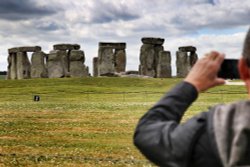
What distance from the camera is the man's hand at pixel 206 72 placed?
9.91 ft

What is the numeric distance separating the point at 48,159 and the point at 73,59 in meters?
55.0

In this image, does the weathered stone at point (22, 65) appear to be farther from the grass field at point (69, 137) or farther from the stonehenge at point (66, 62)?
the grass field at point (69, 137)

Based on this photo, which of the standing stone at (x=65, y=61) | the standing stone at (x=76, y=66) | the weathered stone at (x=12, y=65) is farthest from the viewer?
the weathered stone at (x=12, y=65)

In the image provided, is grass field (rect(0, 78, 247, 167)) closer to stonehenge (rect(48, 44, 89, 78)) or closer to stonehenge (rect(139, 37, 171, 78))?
stonehenge (rect(139, 37, 171, 78))

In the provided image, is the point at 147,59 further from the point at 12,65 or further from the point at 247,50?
the point at 247,50

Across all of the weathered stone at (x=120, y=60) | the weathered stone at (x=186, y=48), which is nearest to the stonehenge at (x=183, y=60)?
the weathered stone at (x=186, y=48)

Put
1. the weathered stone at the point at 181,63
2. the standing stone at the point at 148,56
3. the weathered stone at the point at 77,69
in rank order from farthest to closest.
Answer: the weathered stone at the point at 181,63, the standing stone at the point at 148,56, the weathered stone at the point at 77,69

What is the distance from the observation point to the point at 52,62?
2628 inches

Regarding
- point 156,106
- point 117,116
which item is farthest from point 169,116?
point 117,116

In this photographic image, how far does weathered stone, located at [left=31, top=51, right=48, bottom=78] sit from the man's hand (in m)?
65.7

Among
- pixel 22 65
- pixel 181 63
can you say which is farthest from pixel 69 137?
pixel 181 63

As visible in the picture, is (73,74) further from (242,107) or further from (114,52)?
(242,107)

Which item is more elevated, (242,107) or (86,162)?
(242,107)

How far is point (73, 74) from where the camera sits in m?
67.7
